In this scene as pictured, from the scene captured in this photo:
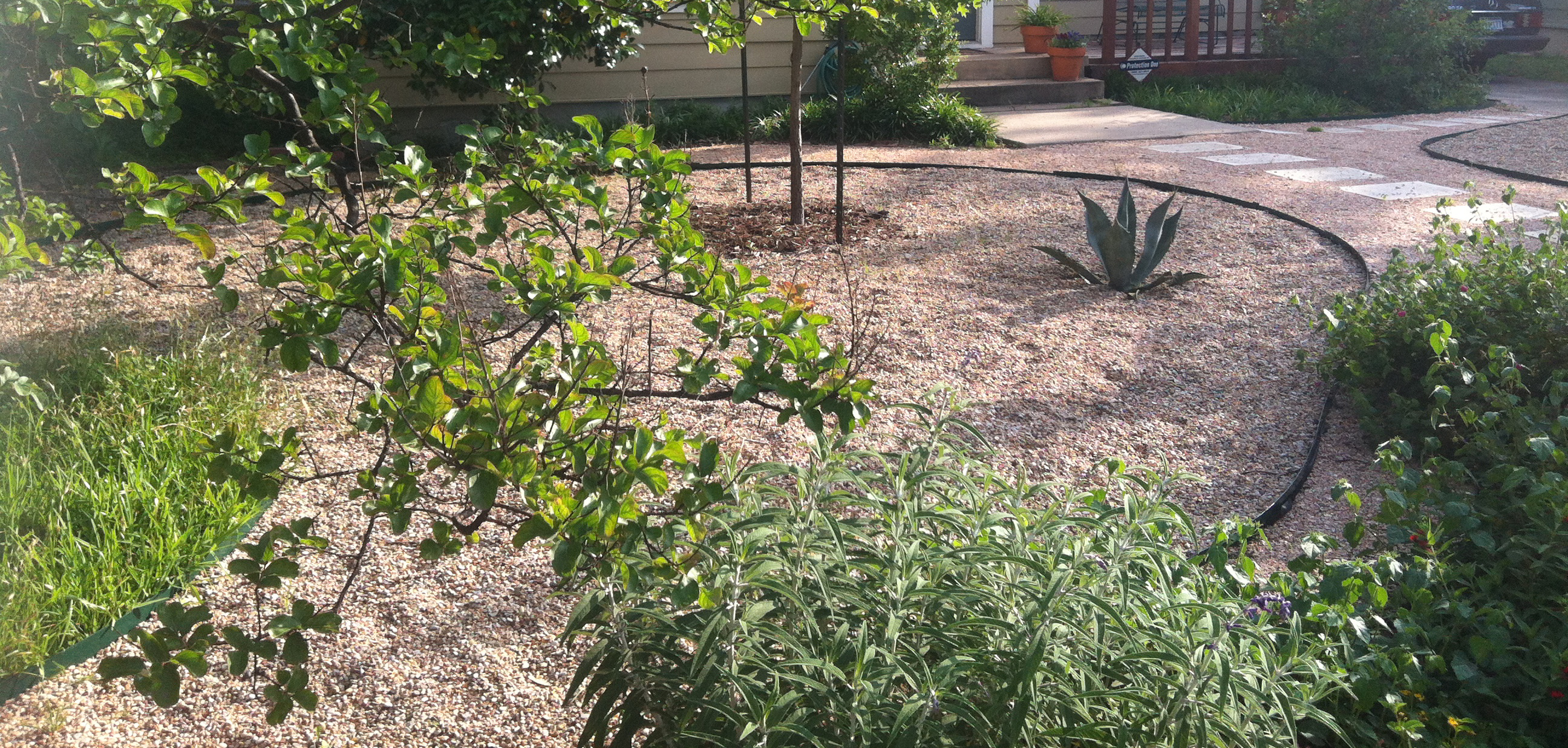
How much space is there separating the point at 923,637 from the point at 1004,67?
35.1 feet

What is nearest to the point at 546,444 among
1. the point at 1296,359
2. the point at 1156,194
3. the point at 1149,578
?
the point at 1149,578

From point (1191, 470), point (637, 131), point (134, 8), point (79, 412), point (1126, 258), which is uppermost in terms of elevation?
point (134, 8)

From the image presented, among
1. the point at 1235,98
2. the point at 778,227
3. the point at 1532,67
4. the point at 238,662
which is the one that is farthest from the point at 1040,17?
the point at 238,662

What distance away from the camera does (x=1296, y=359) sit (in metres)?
4.08

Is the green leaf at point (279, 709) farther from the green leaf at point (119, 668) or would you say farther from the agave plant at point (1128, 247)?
the agave plant at point (1128, 247)

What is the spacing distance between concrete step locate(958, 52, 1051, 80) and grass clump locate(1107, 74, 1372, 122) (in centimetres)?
77

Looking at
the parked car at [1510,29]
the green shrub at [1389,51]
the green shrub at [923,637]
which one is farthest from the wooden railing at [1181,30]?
the green shrub at [923,637]

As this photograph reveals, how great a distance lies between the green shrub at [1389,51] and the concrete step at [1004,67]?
2.84 meters

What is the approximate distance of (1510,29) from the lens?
13305 mm

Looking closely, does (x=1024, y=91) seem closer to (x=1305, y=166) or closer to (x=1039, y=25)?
(x=1039, y=25)

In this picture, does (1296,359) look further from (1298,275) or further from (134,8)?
(134,8)

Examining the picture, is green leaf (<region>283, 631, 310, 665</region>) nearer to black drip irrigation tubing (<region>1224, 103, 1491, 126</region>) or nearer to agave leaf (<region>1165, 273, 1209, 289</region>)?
agave leaf (<region>1165, 273, 1209, 289</region>)

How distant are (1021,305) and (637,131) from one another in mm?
3277

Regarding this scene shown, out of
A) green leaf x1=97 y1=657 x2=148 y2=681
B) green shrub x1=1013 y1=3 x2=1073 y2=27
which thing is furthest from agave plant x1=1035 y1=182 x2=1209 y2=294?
green shrub x1=1013 y1=3 x2=1073 y2=27
